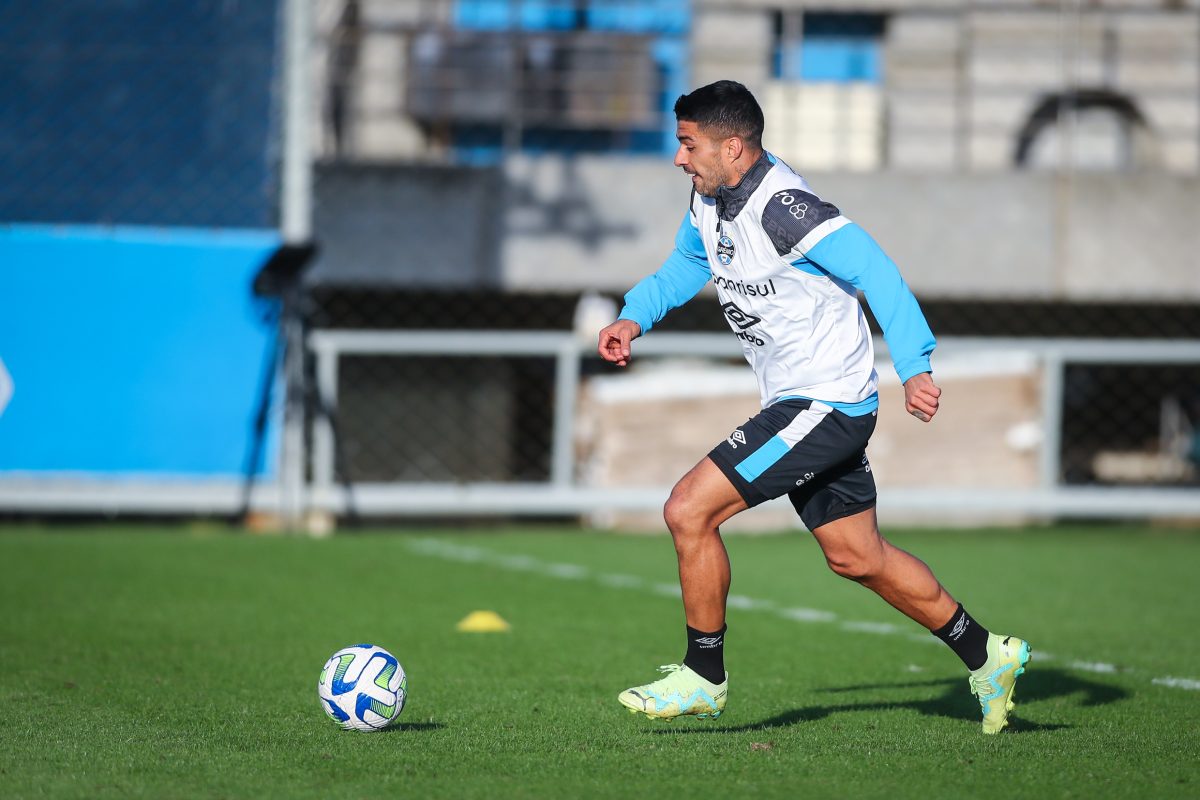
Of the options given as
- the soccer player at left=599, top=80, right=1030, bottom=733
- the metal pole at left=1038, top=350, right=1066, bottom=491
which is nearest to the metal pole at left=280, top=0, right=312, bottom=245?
the metal pole at left=1038, top=350, right=1066, bottom=491

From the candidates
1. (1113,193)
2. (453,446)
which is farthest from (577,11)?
(1113,193)

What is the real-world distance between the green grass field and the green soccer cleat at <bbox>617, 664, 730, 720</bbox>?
0.09 meters

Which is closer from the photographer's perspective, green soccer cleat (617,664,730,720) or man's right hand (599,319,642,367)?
green soccer cleat (617,664,730,720)

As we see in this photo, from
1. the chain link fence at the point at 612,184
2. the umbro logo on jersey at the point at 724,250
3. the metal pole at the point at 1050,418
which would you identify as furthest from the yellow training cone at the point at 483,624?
the metal pole at the point at 1050,418

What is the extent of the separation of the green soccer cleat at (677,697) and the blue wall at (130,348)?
6.81 meters

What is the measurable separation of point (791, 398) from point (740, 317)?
0.30 m

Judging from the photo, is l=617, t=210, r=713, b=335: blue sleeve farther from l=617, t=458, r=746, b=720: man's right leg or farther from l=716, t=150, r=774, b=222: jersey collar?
l=617, t=458, r=746, b=720: man's right leg

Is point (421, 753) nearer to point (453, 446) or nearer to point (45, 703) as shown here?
point (45, 703)

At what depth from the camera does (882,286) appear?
14.5 feet

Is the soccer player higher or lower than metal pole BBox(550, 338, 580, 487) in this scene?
higher

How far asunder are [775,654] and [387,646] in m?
1.51

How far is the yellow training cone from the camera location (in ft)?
21.8

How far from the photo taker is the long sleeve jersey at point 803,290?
443 centimetres

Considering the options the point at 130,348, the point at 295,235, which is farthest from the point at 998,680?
the point at 130,348
